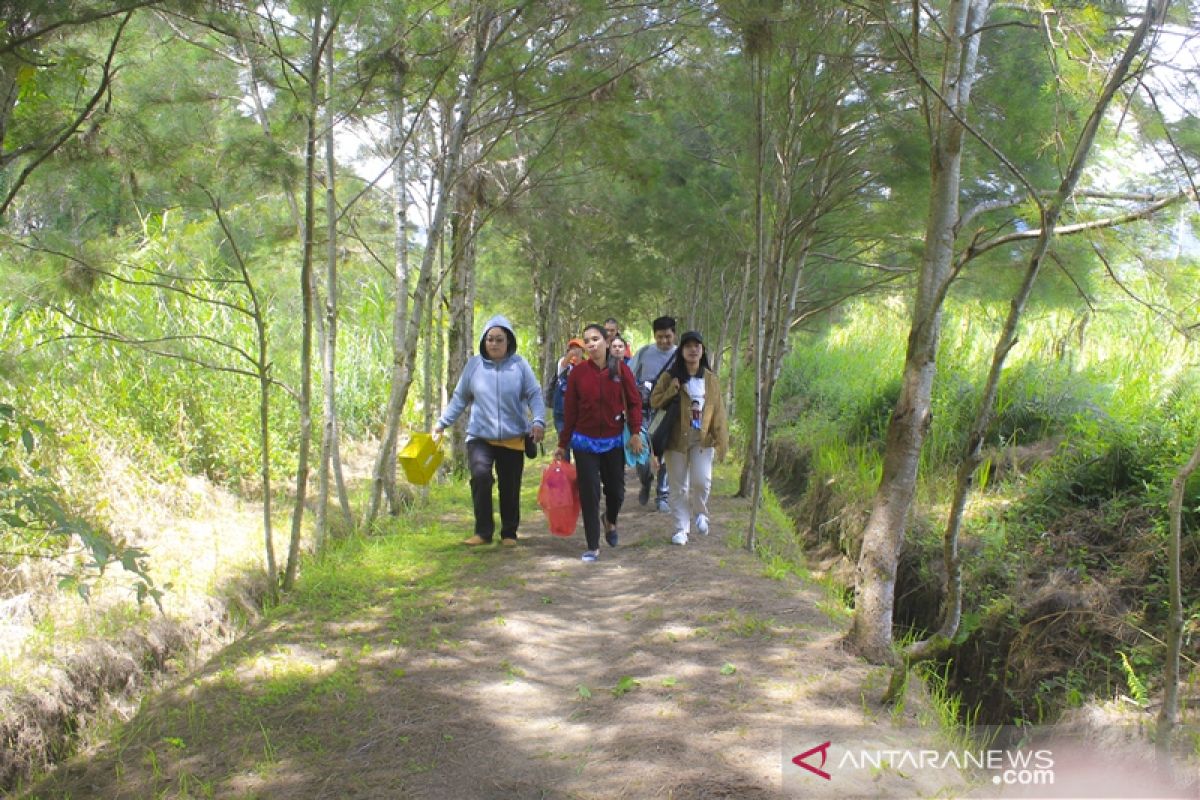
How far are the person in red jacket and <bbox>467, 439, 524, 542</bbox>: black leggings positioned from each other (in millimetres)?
402

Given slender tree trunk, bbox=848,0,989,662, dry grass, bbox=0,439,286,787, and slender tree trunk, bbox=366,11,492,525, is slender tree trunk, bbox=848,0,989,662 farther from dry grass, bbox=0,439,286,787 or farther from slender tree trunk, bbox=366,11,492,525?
slender tree trunk, bbox=366,11,492,525

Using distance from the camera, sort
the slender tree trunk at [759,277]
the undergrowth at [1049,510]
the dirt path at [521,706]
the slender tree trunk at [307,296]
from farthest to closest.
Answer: the slender tree trunk at [759,277] < the slender tree trunk at [307,296] < the undergrowth at [1049,510] < the dirt path at [521,706]

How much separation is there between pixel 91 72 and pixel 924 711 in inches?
248

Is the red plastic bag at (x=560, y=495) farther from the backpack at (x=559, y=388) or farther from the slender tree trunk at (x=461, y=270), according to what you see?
the slender tree trunk at (x=461, y=270)

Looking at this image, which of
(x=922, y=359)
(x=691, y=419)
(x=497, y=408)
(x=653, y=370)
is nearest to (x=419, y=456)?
(x=497, y=408)

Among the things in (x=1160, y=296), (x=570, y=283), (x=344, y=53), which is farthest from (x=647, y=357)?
(x=570, y=283)

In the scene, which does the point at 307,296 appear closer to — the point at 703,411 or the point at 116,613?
the point at 116,613

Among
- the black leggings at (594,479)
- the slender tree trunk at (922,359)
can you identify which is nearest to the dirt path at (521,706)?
the slender tree trunk at (922,359)

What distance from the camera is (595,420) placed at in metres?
6.30

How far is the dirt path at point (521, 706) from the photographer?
326 centimetres

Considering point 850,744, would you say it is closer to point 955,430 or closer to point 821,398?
point 955,430

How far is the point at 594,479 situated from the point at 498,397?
0.99 metres

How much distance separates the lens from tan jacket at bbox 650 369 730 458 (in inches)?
256

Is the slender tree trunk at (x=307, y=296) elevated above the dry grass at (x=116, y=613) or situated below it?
above
